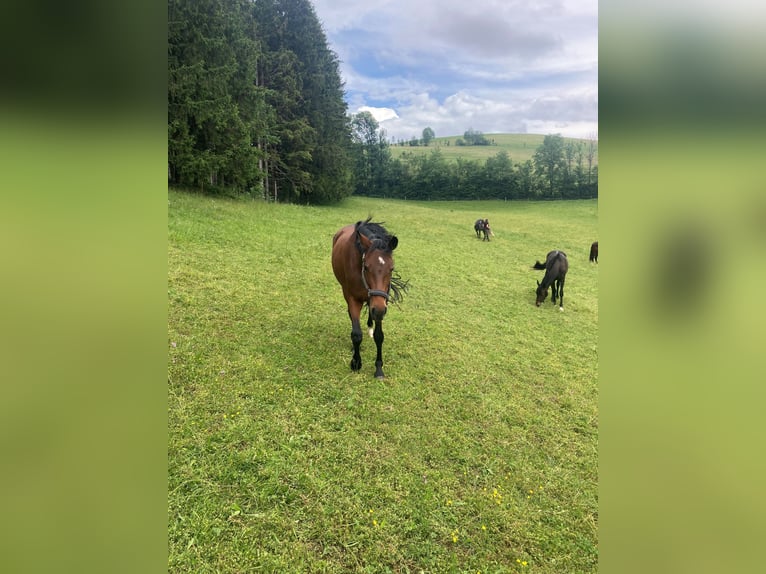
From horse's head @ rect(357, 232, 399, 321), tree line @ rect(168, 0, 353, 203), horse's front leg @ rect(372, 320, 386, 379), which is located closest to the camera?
horse's head @ rect(357, 232, 399, 321)

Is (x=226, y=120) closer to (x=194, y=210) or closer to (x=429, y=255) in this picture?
(x=194, y=210)

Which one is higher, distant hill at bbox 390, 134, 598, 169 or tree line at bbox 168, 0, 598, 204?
distant hill at bbox 390, 134, 598, 169

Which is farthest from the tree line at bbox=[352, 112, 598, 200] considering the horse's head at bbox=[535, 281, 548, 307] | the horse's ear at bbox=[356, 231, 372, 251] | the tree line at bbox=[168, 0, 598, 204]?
the horse's ear at bbox=[356, 231, 372, 251]

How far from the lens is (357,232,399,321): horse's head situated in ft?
14.8

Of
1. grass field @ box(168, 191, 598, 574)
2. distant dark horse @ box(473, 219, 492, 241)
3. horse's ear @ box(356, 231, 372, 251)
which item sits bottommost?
grass field @ box(168, 191, 598, 574)

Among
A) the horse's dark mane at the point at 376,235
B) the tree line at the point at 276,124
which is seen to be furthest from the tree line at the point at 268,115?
the horse's dark mane at the point at 376,235

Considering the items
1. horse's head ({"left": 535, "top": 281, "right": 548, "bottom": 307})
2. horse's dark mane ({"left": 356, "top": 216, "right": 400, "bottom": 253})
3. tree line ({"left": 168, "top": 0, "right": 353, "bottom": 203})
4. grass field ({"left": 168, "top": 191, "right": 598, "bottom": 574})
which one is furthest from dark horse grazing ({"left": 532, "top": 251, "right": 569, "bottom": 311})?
tree line ({"left": 168, "top": 0, "right": 353, "bottom": 203})

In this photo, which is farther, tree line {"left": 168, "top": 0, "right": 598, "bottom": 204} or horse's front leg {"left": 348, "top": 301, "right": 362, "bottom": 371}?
tree line {"left": 168, "top": 0, "right": 598, "bottom": 204}

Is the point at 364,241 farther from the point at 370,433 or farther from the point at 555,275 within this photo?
the point at 555,275

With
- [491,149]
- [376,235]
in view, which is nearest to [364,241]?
[376,235]

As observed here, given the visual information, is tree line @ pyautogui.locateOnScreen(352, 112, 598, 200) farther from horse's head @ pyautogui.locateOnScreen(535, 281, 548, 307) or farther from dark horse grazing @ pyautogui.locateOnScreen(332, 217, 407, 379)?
dark horse grazing @ pyautogui.locateOnScreen(332, 217, 407, 379)

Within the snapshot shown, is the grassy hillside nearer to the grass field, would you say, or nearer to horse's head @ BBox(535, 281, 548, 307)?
horse's head @ BBox(535, 281, 548, 307)

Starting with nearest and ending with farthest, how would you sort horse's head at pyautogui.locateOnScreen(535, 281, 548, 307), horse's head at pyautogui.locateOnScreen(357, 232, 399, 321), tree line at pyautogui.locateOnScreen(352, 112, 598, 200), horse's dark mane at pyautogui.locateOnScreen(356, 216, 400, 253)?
horse's head at pyautogui.locateOnScreen(357, 232, 399, 321), horse's dark mane at pyautogui.locateOnScreen(356, 216, 400, 253), horse's head at pyautogui.locateOnScreen(535, 281, 548, 307), tree line at pyautogui.locateOnScreen(352, 112, 598, 200)
